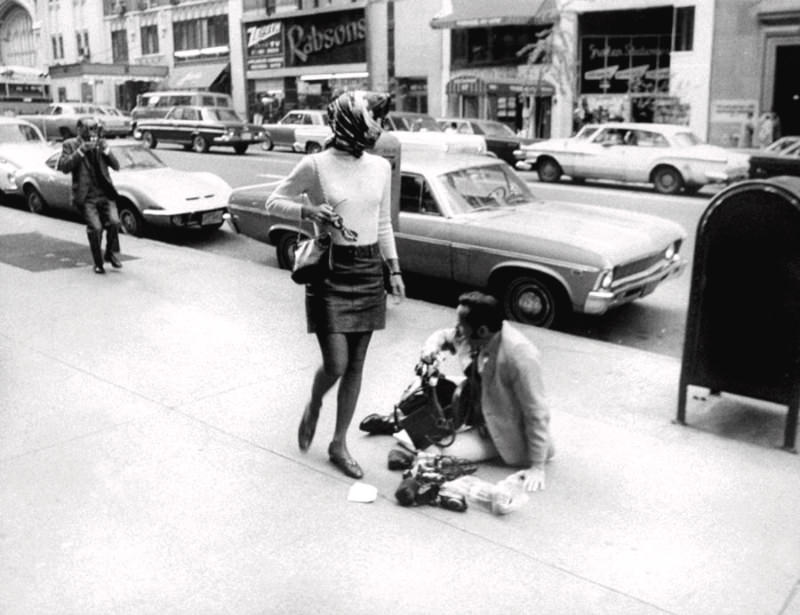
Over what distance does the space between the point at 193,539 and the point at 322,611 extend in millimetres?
820

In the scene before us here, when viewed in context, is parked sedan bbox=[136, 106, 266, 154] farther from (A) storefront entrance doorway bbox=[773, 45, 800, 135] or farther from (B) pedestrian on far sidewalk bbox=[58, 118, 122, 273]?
(B) pedestrian on far sidewalk bbox=[58, 118, 122, 273]

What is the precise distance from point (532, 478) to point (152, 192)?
27.9 ft

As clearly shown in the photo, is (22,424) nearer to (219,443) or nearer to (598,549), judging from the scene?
(219,443)

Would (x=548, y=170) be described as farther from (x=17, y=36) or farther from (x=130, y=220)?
(x=17, y=36)

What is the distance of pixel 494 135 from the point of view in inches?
882

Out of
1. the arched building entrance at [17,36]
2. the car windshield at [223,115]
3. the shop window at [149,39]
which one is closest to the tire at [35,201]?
the car windshield at [223,115]

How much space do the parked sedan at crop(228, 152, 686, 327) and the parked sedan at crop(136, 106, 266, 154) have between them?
62.6 feet

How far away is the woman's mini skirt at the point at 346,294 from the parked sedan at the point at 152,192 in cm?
669

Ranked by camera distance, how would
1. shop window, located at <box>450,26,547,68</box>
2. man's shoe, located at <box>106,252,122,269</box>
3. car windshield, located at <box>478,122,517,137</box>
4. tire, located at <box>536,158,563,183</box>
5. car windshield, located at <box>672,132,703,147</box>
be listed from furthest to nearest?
shop window, located at <box>450,26,547,68</box> → car windshield, located at <box>478,122,517,137</box> → tire, located at <box>536,158,563,183</box> → car windshield, located at <box>672,132,703,147</box> → man's shoe, located at <box>106,252,122,269</box>

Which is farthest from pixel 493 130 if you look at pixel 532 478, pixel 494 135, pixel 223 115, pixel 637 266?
pixel 532 478

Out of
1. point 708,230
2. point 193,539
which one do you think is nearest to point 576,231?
point 708,230

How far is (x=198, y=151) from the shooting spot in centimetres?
2873

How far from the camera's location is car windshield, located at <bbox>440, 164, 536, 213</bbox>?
27.6 ft

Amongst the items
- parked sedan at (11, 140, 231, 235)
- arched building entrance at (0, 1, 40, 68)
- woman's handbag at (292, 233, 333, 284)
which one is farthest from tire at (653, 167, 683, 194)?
arched building entrance at (0, 1, 40, 68)
